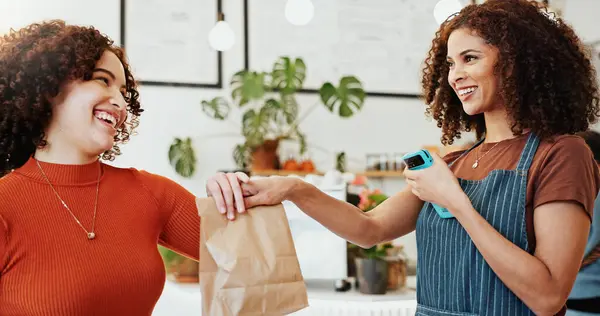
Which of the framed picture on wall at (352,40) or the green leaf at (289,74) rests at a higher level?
the framed picture on wall at (352,40)

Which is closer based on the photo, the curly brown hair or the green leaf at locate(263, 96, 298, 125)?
the curly brown hair

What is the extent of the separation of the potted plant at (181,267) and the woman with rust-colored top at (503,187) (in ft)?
4.56

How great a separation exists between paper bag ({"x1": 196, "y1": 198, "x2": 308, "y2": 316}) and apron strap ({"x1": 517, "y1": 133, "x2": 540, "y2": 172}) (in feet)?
1.77

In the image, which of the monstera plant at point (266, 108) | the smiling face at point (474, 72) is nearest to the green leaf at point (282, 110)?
the monstera plant at point (266, 108)

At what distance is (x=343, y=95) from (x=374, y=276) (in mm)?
1897

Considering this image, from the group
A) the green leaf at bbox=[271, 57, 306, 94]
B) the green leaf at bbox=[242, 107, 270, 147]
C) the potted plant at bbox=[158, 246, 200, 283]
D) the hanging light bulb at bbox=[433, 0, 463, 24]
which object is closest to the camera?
the potted plant at bbox=[158, 246, 200, 283]

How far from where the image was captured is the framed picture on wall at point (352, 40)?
449 centimetres

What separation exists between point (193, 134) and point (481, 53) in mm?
3092

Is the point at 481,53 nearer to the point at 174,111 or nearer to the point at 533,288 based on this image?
the point at 533,288

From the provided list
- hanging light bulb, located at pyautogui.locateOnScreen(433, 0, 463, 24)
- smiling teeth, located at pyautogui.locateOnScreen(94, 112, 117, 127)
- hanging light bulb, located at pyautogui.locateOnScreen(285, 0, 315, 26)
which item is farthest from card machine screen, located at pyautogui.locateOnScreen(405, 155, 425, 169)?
hanging light bulb, located at pyautogui.locateOnScreen(285, 0, 315, 26)

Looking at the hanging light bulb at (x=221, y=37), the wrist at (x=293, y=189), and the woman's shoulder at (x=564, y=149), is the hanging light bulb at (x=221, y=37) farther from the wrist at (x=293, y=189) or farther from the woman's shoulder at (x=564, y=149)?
the woman's shoulder at (x=564, y=149)

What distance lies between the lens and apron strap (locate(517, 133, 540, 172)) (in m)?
1.39

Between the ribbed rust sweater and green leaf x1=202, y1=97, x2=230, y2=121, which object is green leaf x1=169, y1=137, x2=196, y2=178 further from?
the ribbed rust sweater

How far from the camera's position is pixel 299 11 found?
3725mm
